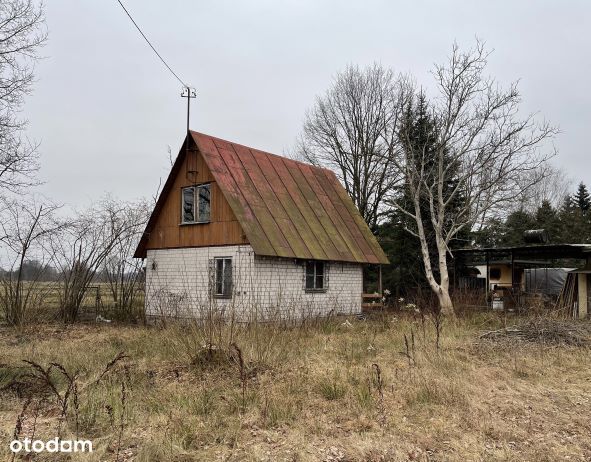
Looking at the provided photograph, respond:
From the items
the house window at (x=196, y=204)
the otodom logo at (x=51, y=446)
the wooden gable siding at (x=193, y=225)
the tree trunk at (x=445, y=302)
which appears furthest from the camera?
the tree trunk at (x=445, y=302)

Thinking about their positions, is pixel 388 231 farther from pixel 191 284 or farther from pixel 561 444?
pixel 561 444

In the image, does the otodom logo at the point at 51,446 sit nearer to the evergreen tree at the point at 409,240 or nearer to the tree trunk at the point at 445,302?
the tree trunk at the point at 445,302

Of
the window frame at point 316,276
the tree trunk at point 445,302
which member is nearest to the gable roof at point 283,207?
the window frame at point 316,276

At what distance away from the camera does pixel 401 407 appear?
6.82 metres

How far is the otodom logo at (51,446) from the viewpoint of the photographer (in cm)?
521

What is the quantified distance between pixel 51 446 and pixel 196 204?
12781 millimetres

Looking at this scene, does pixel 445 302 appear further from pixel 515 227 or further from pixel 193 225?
pixel 515 227

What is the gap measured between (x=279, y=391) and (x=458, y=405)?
2.52 m

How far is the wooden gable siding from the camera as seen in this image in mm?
16391

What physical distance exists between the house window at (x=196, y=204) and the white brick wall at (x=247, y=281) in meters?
1.11

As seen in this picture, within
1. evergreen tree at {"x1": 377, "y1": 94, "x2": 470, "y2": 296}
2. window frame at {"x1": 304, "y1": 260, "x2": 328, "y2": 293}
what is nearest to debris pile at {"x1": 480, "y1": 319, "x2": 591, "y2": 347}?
window frame at {"x1": 304, "y1": 260, "x2": 328, "y2": 293}

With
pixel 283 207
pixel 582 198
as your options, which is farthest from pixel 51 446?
pixel 582 198

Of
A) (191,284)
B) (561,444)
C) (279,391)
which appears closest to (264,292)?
(191,284)

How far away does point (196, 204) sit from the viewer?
697 inches
